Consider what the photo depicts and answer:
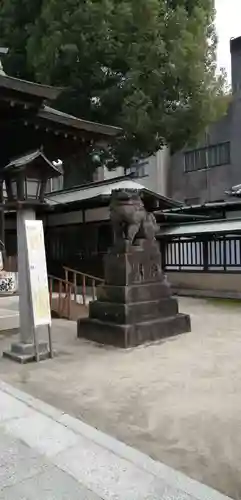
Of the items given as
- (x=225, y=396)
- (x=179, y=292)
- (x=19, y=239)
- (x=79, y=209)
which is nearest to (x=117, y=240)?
(x=19, y=239)

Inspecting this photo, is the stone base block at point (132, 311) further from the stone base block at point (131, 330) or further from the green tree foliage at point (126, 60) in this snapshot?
the green tree foliage at point (126, 60)

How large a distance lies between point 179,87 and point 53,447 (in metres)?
14.9

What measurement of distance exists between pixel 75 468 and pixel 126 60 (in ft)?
46.7

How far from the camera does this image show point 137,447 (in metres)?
3.78

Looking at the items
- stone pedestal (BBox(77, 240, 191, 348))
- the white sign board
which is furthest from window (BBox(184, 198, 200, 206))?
the white sign board

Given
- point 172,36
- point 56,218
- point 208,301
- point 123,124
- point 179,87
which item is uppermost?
point 172,36

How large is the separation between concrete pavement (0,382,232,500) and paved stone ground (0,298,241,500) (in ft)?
0.64

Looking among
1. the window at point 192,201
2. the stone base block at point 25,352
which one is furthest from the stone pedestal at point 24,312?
the window at point 192,201

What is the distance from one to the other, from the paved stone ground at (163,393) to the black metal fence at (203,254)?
6611 millimetres

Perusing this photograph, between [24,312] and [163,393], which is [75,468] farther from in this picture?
[24,312]

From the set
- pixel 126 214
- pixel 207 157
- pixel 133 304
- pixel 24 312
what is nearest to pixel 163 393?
pixel 133 304

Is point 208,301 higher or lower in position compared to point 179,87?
lower

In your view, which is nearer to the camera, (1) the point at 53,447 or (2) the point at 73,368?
(1) the point at 53,447

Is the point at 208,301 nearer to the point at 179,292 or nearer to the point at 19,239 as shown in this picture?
the point at 179,292
